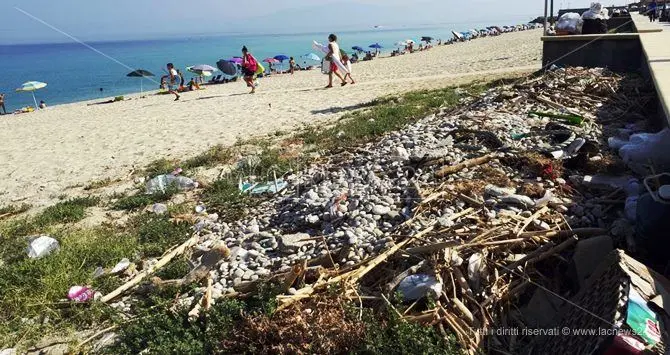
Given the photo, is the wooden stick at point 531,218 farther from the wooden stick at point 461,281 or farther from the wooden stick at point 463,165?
the wooden stick at point 463,165

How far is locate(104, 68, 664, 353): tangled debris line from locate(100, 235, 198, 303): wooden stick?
24mm

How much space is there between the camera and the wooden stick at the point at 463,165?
18.1ft

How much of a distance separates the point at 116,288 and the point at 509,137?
503 centimetres

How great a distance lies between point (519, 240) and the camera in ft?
12.8

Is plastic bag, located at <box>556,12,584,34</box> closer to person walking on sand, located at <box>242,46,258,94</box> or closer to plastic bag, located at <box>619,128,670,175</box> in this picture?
plastic bag, located at <box>619,128,670,175</box>

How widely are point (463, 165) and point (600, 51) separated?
24.5 feet

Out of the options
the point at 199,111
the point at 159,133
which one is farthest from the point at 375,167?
the point at 199,111

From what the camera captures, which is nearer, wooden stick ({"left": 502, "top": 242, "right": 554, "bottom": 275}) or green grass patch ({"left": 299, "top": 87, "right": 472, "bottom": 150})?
wooden stick ({"left": 502, "top": 242, "right": 554, "bottom": 275})

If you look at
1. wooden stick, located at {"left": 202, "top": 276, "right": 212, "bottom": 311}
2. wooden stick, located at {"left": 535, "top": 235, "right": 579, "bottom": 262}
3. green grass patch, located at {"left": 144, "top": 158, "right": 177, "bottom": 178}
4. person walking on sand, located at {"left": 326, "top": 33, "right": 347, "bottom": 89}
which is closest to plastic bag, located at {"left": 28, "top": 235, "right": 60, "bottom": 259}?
wooden stick, located at {"left": 202, "top": 276, "right": 212, "bottom": 311}


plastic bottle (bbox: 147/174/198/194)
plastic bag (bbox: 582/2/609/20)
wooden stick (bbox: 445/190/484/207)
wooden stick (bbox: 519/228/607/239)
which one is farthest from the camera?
plastic bag (bbox: 582/2/609/20)

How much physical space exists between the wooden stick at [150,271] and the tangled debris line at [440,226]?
0.02 meters

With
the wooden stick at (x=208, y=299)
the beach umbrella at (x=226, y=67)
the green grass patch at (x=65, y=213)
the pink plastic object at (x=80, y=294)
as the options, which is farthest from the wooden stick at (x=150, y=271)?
the beach umbrella at (x=226, y=67)

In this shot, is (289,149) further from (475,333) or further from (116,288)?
(475,333)

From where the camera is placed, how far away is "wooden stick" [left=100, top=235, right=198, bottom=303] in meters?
4.39
